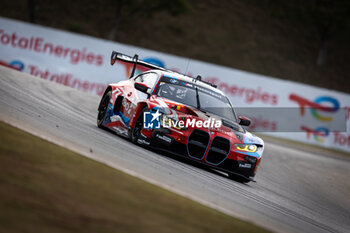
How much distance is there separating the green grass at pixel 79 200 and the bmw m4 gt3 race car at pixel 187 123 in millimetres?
2673

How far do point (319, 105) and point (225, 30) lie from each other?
74.4 ft

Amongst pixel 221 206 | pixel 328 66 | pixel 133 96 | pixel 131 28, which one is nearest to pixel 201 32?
pixel 131 28

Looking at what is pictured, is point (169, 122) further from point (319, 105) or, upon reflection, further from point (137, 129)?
point (319, 105)

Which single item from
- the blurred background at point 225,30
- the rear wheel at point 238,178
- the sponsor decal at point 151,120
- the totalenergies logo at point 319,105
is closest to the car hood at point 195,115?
the sponsor decal at point 151,120

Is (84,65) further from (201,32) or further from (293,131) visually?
(201,32)

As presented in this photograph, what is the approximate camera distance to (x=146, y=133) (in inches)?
362

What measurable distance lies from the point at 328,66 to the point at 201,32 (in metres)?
9.19

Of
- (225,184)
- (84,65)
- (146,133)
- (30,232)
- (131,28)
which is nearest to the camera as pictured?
(30,232)

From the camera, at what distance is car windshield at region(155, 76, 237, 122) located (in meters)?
9.82

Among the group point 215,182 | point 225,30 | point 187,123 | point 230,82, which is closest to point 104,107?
point 187,123

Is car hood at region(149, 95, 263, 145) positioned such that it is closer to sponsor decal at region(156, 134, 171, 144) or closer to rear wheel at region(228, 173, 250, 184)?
sponsor decal at region(156, 134, 171, 144)

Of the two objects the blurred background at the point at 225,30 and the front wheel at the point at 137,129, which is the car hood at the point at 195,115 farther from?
the blurred background at the point at 225,30

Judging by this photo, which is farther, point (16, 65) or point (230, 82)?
point (16, 65)

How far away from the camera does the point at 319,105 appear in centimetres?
2047
